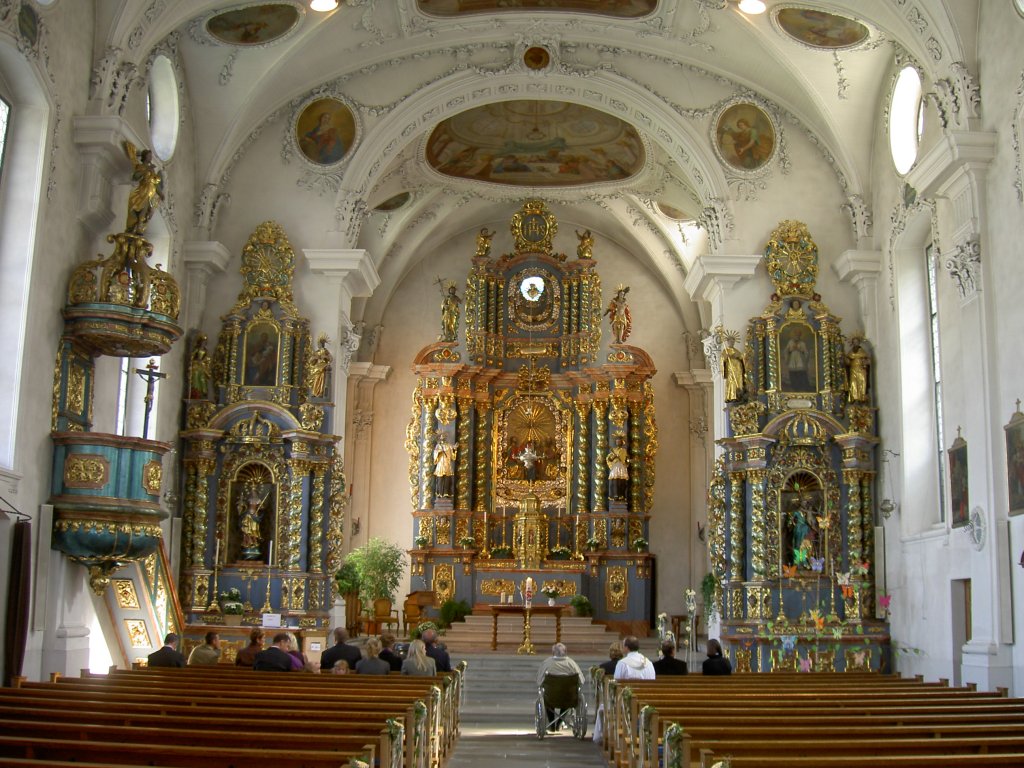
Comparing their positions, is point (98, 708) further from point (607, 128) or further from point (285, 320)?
point (607, 128)

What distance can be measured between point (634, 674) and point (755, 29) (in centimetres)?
1144

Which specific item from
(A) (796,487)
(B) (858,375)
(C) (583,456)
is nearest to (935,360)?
(B) (858,375)

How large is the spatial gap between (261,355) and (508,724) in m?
8.53

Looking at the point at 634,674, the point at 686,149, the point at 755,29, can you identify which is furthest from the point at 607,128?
the point at 634,674

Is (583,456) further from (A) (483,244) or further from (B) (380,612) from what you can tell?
(B) (380,612)

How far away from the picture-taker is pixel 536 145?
26641mm

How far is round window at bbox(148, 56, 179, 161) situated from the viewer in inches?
791

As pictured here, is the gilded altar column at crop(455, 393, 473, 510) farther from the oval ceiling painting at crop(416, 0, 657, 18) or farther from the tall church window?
the tall church window

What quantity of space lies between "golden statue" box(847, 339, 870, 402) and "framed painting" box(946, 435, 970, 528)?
373 centimetres

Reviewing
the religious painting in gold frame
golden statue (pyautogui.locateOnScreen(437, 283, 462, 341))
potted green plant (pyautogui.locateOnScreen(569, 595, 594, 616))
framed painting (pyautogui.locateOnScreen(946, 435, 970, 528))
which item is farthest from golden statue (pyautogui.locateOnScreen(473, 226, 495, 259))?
framed painting (pyautogui.locateOnScreen(946, 435, 970, 528))

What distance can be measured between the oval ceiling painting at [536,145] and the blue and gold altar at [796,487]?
5282 millimetres

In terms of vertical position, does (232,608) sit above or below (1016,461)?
below

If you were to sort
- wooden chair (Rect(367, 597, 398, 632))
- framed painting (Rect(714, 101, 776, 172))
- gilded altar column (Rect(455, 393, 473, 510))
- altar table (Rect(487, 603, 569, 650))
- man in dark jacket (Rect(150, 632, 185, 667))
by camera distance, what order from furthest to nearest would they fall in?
gilded altar column (Rect(455, 393, 473, 510)), wooden chair (Rect(367, 597, 398, 632)), altar table (Rect(487, 603, 569, 650)), framed painting (Rect(714, 101, 776, 172)), man in dark jacket (Rect(150, 632, 185, 667))

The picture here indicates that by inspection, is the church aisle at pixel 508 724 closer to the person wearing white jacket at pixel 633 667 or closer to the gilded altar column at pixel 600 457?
the person wearing white jacket at pixel 633 667
